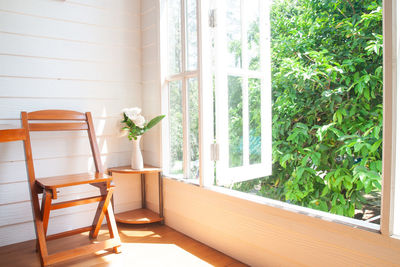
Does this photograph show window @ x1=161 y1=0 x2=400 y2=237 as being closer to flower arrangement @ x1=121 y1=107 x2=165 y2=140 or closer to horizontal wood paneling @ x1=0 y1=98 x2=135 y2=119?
flower arrangement @ x1=121 y1=107 x2=165 y2=140

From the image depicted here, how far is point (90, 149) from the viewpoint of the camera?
283 centimetres

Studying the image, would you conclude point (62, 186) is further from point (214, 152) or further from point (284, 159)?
point (284, 159)

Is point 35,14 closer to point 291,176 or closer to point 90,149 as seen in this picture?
point 90,149

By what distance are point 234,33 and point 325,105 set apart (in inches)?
32.8

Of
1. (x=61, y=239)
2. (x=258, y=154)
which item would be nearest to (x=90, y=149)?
(x=61, y=239)

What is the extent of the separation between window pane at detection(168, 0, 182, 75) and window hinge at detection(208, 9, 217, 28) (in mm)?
419

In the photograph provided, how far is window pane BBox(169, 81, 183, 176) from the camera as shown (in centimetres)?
275

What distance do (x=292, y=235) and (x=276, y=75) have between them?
113cm

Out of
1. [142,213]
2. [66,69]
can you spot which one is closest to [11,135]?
[66,69]

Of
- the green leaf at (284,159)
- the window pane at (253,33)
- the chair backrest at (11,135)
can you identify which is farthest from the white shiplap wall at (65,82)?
the green leaf at (284,159)

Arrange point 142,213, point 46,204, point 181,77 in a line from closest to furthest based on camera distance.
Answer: point 46,204 < point 181,77 < point 142,213

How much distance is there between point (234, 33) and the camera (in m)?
2.30

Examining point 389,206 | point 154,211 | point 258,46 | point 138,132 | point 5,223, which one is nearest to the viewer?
point 389,206

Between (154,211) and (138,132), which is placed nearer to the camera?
(138,132)
